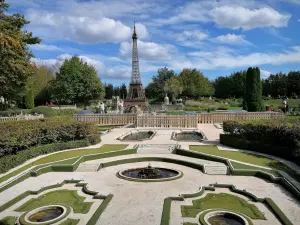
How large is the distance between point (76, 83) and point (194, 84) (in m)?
31.6

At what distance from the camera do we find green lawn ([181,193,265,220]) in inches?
326

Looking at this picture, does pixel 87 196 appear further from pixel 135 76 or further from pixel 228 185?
pixel 135 76

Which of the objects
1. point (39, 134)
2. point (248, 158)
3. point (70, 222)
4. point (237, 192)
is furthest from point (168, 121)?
point (70, 222)

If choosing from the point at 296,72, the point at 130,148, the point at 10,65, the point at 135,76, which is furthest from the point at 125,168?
the point at 296,72

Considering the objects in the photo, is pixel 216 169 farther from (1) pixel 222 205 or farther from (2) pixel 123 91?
(2) pixel 123 91

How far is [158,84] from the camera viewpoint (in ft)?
265

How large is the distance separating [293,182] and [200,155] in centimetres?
512

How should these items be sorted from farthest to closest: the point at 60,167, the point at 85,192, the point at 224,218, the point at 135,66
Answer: the point at 135,66, the point at 60,167, the point at 85,192, the point at 224,218

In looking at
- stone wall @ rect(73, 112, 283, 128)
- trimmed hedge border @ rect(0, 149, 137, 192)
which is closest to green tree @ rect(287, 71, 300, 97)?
stone wall @ rect(73, 112, 283, 128)

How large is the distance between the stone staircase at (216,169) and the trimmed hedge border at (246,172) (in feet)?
0.87

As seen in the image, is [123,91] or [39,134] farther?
Result: [123,91]

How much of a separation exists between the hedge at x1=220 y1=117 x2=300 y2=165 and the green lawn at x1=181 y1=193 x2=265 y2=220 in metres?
5.16

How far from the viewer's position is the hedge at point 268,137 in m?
13.6

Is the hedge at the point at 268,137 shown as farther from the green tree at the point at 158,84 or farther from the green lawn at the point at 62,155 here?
the green tree at the point at 158,84
